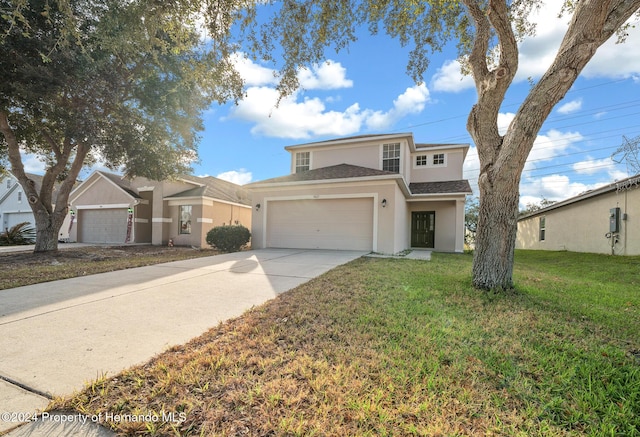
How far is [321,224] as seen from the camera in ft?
39.3

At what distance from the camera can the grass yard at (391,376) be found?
1.84 m

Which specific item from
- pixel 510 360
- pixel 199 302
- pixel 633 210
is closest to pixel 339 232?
pixel 199 302

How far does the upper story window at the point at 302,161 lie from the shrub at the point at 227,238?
516 centimetres

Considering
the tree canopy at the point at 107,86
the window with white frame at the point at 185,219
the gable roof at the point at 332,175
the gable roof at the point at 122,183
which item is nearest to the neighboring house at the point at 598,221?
the gable roof at the point at 332,175

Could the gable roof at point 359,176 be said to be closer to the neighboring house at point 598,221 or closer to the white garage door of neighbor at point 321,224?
the white garage door of neighbor at point 321,224

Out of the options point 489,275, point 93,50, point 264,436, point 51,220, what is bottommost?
point 264,436

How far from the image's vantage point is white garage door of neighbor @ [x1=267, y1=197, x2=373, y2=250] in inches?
448

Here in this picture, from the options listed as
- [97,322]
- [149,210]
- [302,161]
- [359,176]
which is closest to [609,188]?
[359,176]

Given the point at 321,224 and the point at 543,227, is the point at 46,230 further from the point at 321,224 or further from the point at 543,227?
the point at 543,227

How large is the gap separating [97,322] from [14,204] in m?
28.2

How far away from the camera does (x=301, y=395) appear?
6.81 feet

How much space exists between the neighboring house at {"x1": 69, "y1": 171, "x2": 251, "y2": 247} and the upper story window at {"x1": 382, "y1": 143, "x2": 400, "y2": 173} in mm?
9594

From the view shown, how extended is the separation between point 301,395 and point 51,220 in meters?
13.5

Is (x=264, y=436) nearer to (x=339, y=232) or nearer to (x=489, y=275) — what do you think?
(x=489, y=275)
